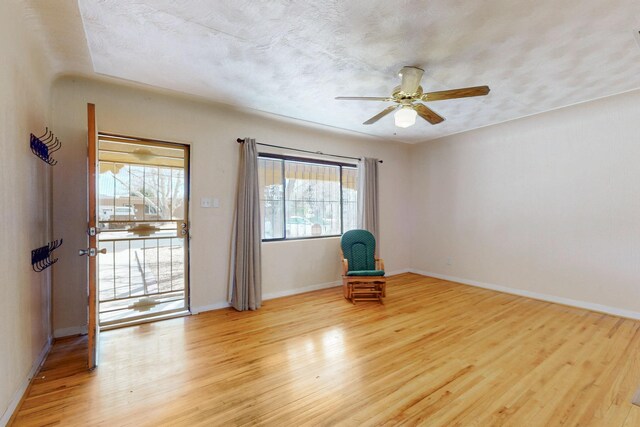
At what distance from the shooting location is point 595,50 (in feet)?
7.64

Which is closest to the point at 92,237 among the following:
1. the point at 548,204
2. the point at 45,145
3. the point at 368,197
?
the point at 45,145

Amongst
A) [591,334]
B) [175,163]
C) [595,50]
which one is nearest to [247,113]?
[175,163]

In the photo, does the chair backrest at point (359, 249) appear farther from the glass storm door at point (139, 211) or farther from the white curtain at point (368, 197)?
the glass storm door at point (139, 211)

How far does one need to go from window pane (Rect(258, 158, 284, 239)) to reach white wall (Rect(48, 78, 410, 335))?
0.23m

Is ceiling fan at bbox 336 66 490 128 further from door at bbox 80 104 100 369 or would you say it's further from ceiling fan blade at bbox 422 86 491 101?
door at bbox 80 104 100 369

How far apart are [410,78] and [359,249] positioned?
2.55 metres

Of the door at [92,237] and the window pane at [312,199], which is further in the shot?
the window pane at [312,199]

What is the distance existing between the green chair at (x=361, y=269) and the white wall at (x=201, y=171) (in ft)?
1.41

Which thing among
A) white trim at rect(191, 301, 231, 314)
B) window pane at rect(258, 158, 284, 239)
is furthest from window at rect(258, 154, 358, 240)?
white trim at rect(191, 301, 231, 314)

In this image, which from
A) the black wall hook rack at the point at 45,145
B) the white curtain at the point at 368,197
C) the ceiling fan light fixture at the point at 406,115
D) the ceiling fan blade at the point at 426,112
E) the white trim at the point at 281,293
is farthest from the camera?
the white curtain at the point at 368,197

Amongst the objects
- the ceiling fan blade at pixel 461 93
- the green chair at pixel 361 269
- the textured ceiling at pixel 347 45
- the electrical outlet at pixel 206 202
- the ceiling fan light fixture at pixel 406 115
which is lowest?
the green chair at pixel 361 269

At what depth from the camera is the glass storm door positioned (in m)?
3.19

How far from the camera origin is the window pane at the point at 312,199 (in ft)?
14.2

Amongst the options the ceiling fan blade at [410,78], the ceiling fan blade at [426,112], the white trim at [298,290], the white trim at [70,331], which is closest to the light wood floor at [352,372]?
the white trim at [70,331]
